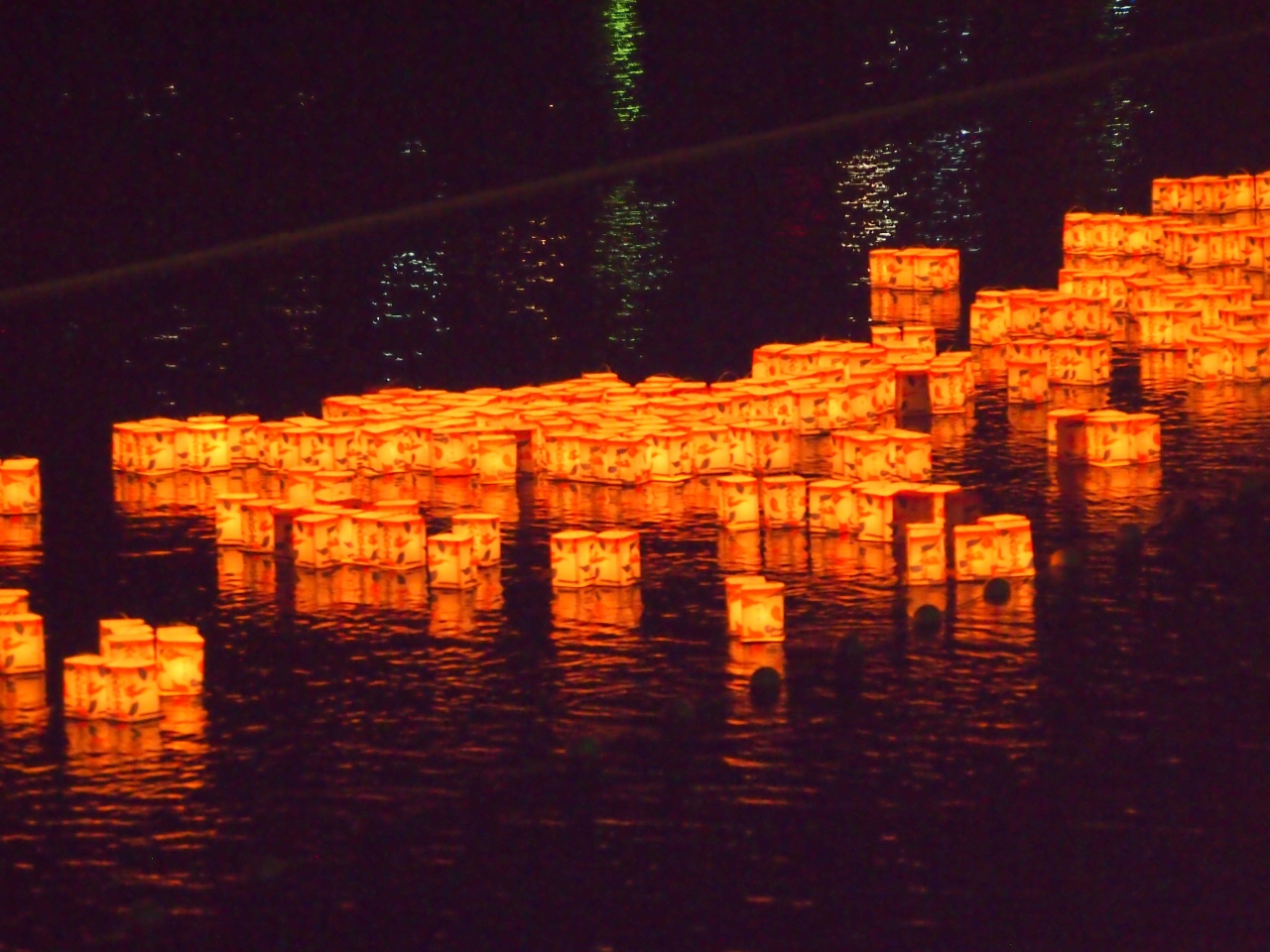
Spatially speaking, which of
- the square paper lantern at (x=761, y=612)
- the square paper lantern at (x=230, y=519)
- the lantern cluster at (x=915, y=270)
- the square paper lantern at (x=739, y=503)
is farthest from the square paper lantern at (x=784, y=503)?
the lantern cluster at (x=915, y=270)

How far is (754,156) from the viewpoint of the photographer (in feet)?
64.6

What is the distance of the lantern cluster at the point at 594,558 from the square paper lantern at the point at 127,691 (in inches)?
75.5

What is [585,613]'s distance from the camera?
33.9 feet

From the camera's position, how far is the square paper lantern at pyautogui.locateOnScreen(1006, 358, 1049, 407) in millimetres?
13492

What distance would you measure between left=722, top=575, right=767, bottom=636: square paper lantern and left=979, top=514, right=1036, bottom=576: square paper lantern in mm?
1011

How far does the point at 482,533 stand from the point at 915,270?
5.66m

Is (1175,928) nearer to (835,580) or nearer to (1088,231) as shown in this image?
(835,580)

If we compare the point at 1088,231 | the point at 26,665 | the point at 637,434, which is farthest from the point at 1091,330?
the point at 26,665

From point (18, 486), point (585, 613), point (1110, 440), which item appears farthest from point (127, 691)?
point (1110, 440)

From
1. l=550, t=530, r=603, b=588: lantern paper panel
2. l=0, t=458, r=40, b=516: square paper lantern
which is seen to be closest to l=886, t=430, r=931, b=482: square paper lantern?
l=550, t=530, r=603, b=588: lantern paper panel

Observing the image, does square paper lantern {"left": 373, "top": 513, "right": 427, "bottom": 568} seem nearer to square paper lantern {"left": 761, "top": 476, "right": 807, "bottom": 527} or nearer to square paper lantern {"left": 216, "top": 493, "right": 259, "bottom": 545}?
square paper lantern {"left": 216, "top": 493, "right": 259, "bottom": 545}

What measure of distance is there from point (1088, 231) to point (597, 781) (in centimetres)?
861

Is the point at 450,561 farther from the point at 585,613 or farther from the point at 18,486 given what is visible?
the point at 18,486

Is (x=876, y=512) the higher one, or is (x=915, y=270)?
(x=915, y=270)
